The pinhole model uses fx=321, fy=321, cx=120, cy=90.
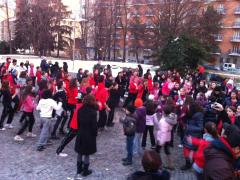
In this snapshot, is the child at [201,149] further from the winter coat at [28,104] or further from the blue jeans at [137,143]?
the winter coat at [28,104]

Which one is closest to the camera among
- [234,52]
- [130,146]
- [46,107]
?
[130,146]

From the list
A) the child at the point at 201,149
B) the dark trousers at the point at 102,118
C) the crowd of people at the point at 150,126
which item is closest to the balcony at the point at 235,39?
the crowd of people at the point at 150,126

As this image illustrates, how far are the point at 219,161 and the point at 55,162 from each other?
4666mm

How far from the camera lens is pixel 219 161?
414 centimetres

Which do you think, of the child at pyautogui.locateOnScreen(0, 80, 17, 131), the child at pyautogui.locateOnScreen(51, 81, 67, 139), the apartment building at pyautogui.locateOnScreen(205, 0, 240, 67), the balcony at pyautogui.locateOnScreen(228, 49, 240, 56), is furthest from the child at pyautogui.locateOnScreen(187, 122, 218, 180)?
the balcony at pyautogui.locateOnScreen(228, 49, 240, 56)

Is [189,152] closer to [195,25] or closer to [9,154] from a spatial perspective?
[9,154]

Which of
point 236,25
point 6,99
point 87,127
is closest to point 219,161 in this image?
point 87,127

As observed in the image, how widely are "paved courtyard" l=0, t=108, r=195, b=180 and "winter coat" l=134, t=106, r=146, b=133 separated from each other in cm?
84

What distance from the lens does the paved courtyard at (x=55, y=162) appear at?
704cm

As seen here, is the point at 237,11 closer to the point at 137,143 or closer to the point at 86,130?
the point at 137,143

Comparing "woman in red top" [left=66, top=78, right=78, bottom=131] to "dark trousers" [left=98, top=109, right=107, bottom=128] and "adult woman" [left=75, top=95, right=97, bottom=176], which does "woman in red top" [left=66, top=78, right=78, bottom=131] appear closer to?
"dark trousers" [left=98, top=109, right=107, bottom=128]

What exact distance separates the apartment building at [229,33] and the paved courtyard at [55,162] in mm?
54868

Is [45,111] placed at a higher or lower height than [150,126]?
higher

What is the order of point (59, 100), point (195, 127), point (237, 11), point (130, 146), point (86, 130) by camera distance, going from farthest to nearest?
1. point (237, 11)
2. point (59, 100)
3. point (130, 146)
4. point (195, 127)
5. point (86, 130)
